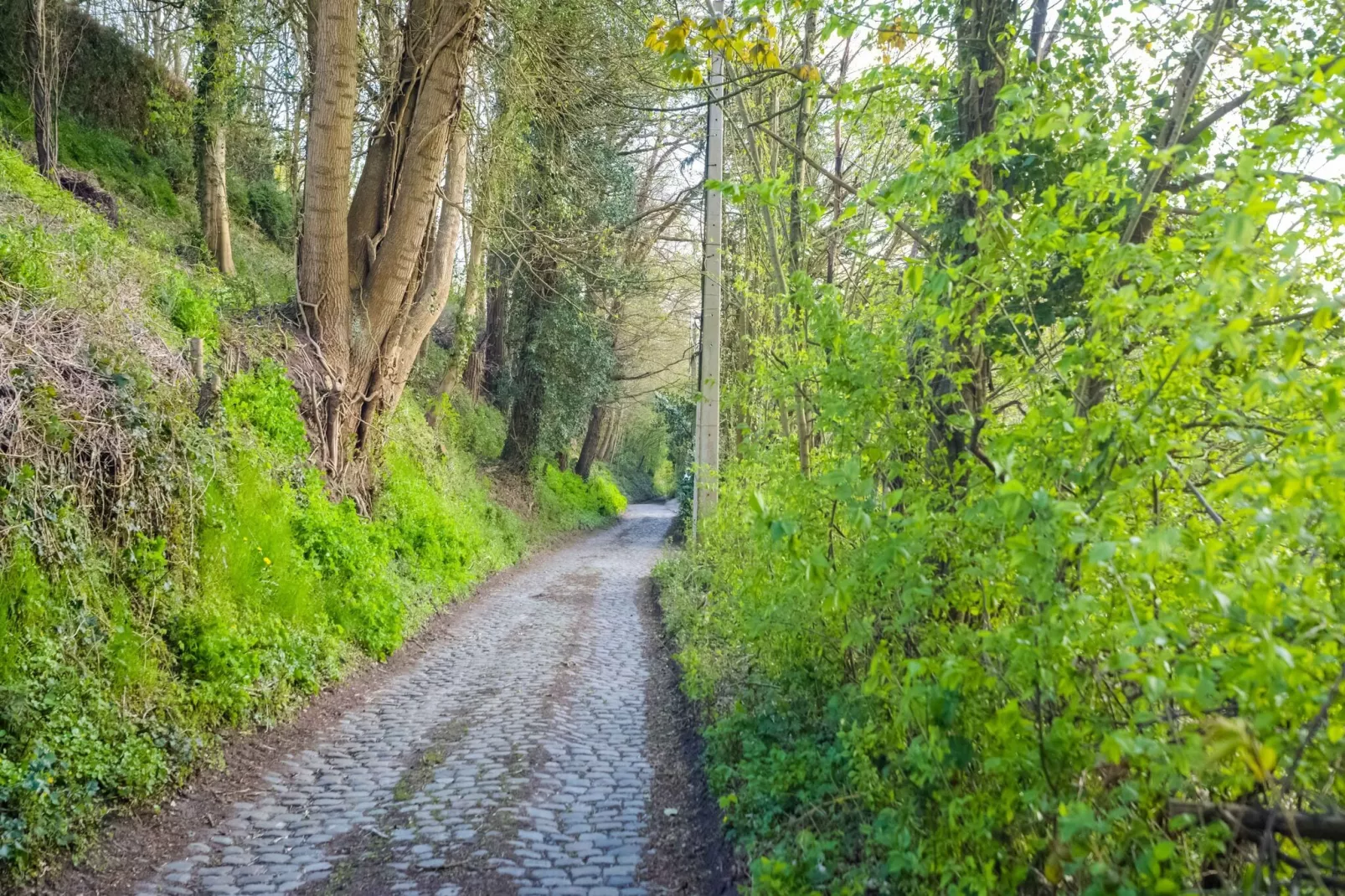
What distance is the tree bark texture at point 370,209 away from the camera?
35.3 ft

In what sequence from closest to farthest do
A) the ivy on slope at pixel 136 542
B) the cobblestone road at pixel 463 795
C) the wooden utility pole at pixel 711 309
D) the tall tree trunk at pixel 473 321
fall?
1. the cobblestone road at pixel 463 795
2. the ivy on slope at pixel 136 542
3. the wooden utility pole at pixel 711 309
4. the tall tree trunk at pixel 473 321

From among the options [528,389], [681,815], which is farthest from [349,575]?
[528,389]

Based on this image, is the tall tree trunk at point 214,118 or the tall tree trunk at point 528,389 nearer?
the tall tree trunk at point 214,118

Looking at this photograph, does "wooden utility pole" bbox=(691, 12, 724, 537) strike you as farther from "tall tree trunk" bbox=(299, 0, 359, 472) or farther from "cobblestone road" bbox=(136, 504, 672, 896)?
"tall tree trunk" bbox=(299, 0, 359, 472)

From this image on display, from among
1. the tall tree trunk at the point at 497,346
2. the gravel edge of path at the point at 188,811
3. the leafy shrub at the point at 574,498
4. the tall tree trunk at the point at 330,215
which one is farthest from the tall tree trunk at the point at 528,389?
the gravel edge of path at the point at 188,811

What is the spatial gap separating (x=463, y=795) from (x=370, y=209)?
8.66 metres

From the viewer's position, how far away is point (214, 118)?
13.2 meters

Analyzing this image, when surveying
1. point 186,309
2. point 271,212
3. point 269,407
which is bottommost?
point 269,407

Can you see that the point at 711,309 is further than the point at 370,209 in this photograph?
Yes

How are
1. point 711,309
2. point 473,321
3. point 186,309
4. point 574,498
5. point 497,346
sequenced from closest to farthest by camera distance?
point 186,309 < point 711,309 < point 473,321 < point 497,346 < point 574,498

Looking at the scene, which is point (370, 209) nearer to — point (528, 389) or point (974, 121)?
point (974, 121)

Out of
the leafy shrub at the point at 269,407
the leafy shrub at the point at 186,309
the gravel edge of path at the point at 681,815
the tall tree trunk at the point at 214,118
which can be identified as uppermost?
the tall tree trunk at the point at 214,118

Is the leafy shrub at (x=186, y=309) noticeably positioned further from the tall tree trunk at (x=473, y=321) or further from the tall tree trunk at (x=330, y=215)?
the tall tree trunk at (x=473, y=321)

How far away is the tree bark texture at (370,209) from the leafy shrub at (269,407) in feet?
2.39
